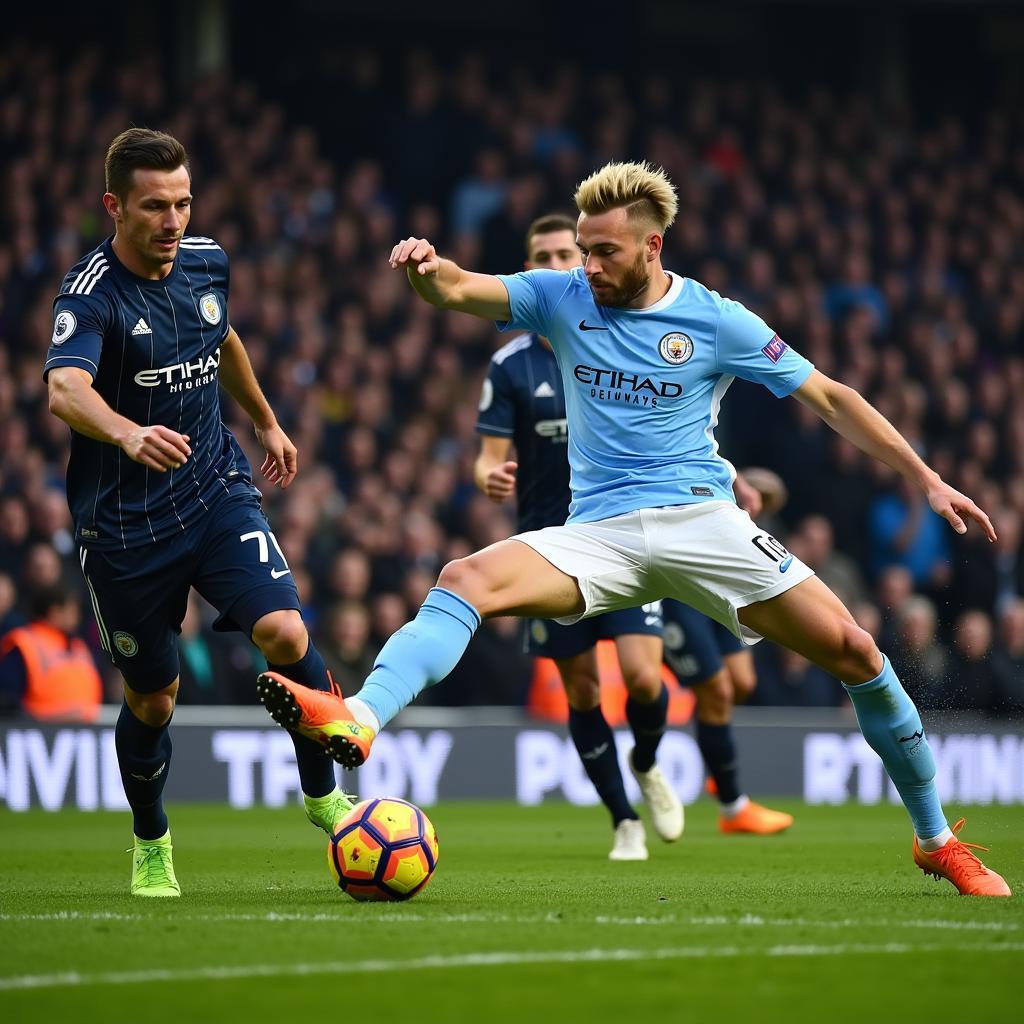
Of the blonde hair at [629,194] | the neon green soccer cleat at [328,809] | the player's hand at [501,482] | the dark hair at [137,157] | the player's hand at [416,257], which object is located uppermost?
the dark hair at [137,157]

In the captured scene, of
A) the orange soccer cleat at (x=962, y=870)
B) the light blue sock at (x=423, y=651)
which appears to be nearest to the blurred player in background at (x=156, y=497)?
the light blue sock at (x=423, y=651)

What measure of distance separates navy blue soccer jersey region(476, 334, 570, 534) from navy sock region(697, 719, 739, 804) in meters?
2.21

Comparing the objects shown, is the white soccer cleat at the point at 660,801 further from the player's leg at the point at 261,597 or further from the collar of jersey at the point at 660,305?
the collar of jersey at the point at 660,305

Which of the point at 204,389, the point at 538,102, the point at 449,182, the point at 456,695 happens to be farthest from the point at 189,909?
the point at 538,102

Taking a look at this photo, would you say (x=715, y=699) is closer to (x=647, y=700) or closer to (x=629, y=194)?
(x=647, y=700)

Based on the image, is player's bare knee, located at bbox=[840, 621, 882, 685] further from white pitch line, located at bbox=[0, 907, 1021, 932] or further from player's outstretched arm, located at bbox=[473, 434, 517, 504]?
player's outstretched arm, located at bbox=[473, 434, 517, 504]

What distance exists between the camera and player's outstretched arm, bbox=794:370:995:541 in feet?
19.9

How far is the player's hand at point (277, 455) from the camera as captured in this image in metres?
6.97

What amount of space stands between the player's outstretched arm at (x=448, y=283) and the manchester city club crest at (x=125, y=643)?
153 cm

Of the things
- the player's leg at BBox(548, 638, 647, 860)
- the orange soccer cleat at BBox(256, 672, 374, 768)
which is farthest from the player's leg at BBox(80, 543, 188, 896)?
A: the player's leg at BBox(548, 638, 647, 860)

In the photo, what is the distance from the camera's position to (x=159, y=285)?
6445mm

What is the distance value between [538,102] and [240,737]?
9.55 metres

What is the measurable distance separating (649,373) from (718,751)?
468 centimetres

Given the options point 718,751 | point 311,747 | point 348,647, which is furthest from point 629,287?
point 348,647
